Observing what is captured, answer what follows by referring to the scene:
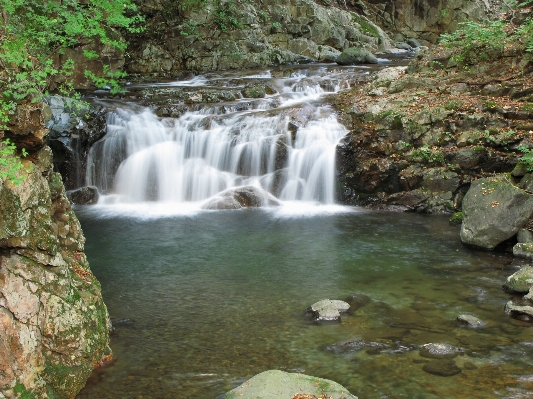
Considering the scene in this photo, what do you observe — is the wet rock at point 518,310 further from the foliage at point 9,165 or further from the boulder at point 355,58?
the boulder at point 355,58

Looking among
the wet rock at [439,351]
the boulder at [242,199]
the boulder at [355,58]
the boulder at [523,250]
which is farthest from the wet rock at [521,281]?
the boulder at [355,58]

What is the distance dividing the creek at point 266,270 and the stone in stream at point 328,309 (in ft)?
0.53

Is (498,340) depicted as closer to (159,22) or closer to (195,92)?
(195,92)

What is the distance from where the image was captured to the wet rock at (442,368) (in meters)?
5.09

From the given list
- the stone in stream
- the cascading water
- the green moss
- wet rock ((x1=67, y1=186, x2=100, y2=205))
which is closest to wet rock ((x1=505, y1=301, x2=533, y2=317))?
the stone in stream

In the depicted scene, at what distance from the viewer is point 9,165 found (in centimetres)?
457

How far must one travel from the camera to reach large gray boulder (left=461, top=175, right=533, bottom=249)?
9406 millimetres

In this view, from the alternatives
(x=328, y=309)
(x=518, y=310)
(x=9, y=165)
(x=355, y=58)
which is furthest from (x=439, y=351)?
(x=355, y=58)

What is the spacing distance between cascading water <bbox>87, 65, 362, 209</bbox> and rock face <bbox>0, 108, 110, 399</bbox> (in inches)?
384

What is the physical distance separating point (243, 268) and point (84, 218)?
608 cm

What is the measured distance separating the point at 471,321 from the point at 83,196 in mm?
12116

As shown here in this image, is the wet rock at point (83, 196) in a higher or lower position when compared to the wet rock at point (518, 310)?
higher

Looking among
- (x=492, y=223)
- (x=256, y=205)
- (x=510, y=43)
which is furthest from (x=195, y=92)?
(x=492, y=223)

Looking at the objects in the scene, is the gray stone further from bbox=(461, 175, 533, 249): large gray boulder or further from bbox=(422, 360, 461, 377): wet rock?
bbox=(422, 360, 461, 377): wet rock
